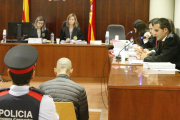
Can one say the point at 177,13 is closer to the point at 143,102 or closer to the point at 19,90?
the point at 143,102

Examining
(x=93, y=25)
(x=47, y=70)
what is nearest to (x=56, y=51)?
(x=47, y=70)

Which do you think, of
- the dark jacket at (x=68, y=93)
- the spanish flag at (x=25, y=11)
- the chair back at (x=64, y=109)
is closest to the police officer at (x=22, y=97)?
the chair back at (x=64, y=109)

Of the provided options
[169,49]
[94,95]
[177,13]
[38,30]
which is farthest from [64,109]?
[177,13]

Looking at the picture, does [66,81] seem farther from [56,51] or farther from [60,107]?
[56,51]

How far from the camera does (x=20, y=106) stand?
49.1 inches

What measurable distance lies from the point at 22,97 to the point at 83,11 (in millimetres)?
6927

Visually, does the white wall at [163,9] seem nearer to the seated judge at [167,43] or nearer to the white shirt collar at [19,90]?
the seated judge at [167,43]

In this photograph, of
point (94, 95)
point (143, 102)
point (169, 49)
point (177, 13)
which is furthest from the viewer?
point (177, 13)

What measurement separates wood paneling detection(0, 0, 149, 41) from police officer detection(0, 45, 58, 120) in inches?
268

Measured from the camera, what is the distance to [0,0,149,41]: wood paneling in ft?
25.7

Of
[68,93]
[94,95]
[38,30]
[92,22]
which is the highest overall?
[92,22]

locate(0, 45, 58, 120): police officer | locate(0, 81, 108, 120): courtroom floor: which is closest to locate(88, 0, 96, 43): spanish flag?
locate(0, 81, 108, 120): courtroom floor

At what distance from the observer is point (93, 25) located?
7.77 metres

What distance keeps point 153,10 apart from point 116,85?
20.1 feet
